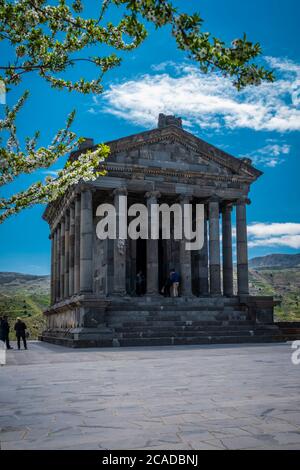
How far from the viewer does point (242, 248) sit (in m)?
29.1

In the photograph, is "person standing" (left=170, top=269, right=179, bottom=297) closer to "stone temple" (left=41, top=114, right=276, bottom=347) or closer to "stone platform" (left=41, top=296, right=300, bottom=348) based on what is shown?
"stone temple" (left=41, top=114, right=276, bottom=347)

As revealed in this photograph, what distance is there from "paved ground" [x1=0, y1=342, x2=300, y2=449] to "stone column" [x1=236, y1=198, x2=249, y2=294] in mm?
17033

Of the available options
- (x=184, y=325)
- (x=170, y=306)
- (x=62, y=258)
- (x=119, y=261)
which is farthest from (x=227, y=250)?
(x=62, y=258)

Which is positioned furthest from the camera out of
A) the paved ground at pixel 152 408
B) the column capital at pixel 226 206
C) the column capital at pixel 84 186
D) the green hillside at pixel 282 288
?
the green hillside at pixel 282 288

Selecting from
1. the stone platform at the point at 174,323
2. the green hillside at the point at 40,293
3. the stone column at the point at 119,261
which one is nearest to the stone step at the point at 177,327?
the stone platform at the point at 174,323

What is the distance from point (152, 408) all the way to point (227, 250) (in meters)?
24.7

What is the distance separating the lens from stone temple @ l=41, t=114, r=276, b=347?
73.9ft

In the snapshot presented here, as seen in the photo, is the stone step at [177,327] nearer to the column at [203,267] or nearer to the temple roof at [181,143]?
the column at [203,267]

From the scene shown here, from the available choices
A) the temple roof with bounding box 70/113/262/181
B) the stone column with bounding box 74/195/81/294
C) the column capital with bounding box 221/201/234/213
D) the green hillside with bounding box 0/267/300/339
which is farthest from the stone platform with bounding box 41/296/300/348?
the green hillside with bounding box 0/267/300/339

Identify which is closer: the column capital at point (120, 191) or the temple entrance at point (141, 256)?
the column capital at point (120, 191)

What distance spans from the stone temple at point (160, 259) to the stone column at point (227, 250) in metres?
0.06

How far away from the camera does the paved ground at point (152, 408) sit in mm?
4715

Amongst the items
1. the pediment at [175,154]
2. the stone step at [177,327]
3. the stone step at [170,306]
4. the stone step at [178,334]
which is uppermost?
the pediment at [175,154]

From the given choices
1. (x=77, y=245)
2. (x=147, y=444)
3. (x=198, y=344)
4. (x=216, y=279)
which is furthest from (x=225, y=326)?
(x=147, y=444)
